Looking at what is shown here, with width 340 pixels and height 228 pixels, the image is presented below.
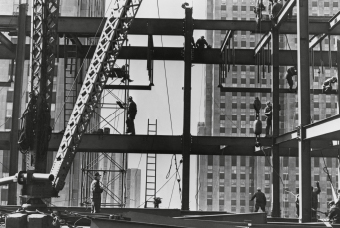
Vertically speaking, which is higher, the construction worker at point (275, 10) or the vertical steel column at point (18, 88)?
the construction worker at point (275, 10)

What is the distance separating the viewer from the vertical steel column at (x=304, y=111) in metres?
19.1

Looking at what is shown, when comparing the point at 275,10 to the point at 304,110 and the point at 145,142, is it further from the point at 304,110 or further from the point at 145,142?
the point at 145,142

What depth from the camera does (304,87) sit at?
19.7 m

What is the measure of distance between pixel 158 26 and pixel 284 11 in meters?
6.23

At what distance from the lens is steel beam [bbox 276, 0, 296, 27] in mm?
22328

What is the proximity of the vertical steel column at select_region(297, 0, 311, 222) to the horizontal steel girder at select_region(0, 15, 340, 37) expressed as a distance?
5049 millimetres

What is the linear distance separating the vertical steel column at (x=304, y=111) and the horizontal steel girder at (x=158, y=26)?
5049 mm

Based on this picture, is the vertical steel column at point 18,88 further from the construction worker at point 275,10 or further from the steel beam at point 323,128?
the steel beam at point 323,128

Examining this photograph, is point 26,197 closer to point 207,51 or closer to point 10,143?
point 10,143

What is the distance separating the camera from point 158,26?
25969mm

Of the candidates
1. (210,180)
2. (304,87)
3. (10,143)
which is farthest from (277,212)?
(210,180)

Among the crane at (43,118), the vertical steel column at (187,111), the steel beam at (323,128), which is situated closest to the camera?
the crane at (43,118)

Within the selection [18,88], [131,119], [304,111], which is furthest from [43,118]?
[131,119]

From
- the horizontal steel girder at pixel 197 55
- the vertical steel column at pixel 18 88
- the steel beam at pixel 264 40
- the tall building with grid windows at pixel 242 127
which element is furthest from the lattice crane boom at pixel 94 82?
the tall building with grid windows at pixel 242 127
